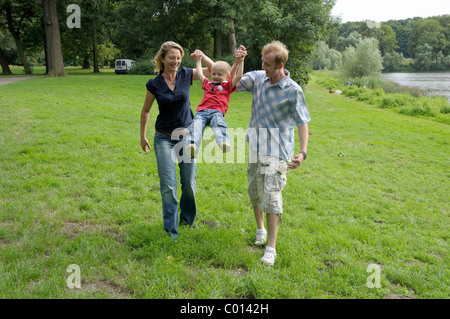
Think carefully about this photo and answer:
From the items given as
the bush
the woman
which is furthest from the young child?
the bush

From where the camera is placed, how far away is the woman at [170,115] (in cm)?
395

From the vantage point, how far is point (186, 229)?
4469 mm

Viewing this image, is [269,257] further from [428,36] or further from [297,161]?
[428,36]

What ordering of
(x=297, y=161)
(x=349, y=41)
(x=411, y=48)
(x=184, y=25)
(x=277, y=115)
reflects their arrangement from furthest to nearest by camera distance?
(x=411, y=48) < (x=349, y=41) < (x=184, y=25) < (x=277, y=115) < (x=297, y=161)

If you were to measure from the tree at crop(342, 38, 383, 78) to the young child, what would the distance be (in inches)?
1653

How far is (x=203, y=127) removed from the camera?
4324 millimetres

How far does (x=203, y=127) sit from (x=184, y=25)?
2893 centimetres

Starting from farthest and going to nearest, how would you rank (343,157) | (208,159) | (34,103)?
(34,103) → (343,157) → (208,159)

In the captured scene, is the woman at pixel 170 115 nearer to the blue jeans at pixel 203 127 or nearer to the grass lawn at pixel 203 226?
the blue jeans at pixel 203 127

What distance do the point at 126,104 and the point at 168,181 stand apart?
1265 cm

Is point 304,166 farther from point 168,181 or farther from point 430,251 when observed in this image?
point 168,181

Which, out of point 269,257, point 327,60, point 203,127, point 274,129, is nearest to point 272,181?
point 274,129

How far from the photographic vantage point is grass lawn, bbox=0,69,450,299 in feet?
11.1

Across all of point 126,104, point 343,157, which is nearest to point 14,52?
point 126,104
